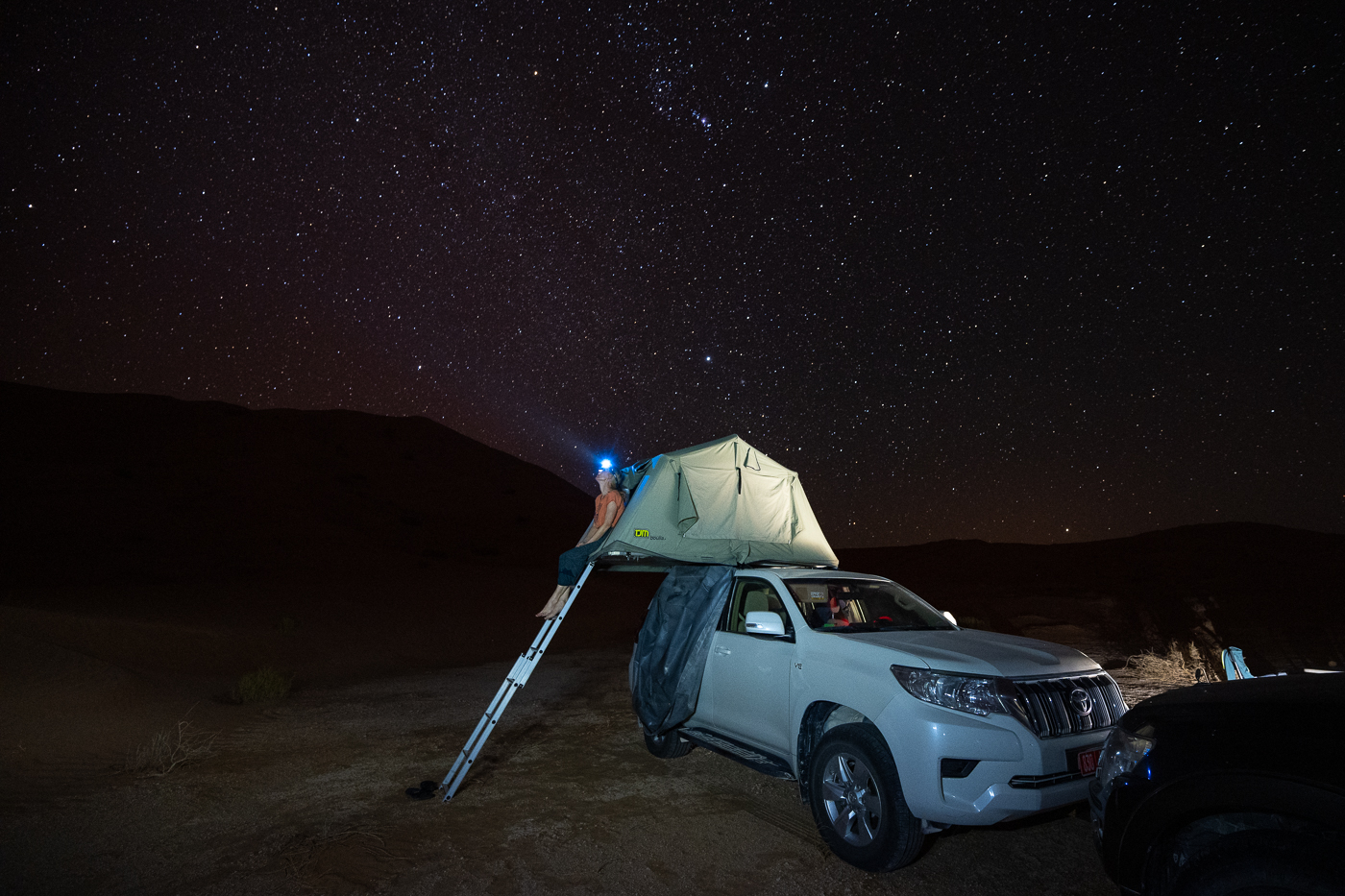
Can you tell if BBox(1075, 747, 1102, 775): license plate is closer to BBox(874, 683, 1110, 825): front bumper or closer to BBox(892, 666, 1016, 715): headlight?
BBox(874, 683, 1110, 825): front bumper

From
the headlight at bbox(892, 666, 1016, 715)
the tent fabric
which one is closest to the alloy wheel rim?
the headlight at bbox(892, 666, 1016, 715)

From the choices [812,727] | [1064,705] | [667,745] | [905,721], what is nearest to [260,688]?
[667,745]

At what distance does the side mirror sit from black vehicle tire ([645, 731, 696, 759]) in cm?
215

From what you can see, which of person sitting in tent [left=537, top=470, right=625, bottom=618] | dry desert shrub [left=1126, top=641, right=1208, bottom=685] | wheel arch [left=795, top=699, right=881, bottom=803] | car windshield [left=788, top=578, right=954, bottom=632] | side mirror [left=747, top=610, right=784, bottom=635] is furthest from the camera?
dry desert shrub [left=1126, top=641, right=1208, bottom=685]

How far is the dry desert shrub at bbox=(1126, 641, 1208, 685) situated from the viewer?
10.8 m

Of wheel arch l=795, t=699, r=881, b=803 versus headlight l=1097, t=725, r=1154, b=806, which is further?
wheel arch l=795, t=699, r=881, b=803

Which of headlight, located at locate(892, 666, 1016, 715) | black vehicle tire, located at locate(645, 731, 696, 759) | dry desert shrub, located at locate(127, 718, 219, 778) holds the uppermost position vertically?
headlight, located at locate(892, 666, 1016, 715)

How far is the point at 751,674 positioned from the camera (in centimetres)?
584

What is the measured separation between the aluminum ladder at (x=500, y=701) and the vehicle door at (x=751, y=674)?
4.63 ft

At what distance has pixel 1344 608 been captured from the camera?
80.8 ft

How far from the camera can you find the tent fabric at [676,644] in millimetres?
6473

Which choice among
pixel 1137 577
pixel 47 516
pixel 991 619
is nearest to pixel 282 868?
pixel 991 619

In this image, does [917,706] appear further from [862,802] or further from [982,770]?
[862,802]

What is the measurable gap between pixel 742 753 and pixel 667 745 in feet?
4.63
